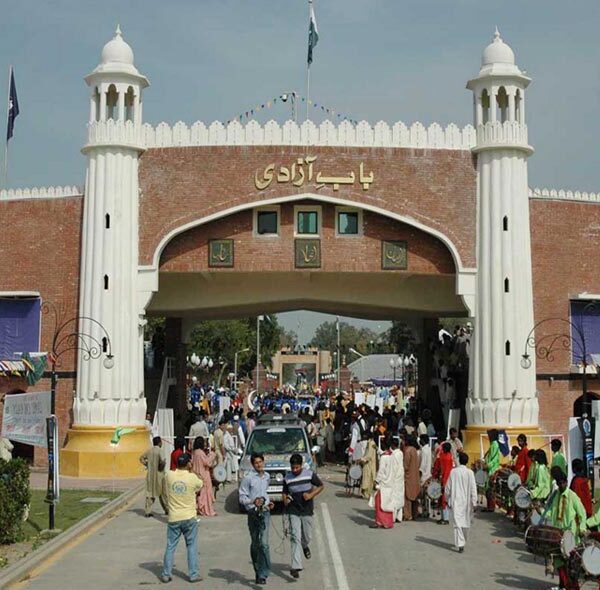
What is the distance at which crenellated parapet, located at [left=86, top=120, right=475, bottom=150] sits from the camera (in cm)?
2541

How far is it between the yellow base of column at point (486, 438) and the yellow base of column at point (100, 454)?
28.0ft

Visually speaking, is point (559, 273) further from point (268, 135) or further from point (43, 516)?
point (43, 516)

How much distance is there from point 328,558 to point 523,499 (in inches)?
144

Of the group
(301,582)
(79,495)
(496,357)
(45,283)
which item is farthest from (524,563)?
(45,283)

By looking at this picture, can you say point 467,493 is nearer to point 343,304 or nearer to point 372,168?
point 372,168

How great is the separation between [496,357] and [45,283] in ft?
40.5

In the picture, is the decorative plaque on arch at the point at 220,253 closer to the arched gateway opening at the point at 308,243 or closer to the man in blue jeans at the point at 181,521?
the arched gateway opening at the point at 308,243

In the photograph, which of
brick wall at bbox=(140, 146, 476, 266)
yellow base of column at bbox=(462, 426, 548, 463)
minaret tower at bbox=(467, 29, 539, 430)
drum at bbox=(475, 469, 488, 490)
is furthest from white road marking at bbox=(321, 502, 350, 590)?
brick wall at bbox=(140, 146, 476, 266)

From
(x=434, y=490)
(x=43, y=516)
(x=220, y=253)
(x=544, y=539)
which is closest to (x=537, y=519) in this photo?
(x=544, y=539)

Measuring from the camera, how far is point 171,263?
84.9ft

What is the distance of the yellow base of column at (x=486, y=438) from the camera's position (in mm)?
24266

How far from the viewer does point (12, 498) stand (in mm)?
13227

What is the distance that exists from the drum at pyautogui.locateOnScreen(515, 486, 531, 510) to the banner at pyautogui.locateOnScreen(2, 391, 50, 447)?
7.56m

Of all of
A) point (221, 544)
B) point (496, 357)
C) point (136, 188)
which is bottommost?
point (221, 544)
